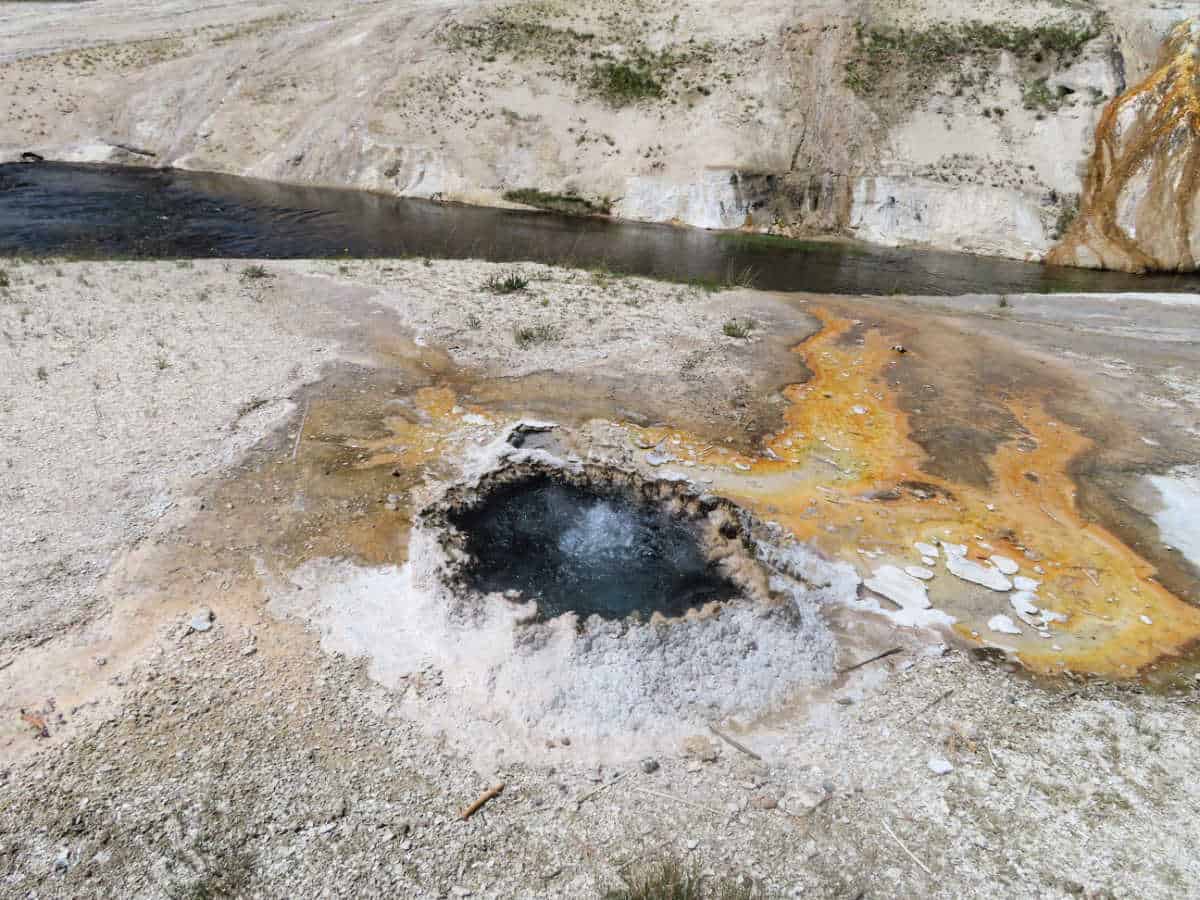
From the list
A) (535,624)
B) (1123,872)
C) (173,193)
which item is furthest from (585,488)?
(173,193)

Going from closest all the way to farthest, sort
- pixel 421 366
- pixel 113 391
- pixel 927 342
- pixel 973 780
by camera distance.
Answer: pixel 973 780, pixel 113 391, pixel 421 366, pixel 927 342

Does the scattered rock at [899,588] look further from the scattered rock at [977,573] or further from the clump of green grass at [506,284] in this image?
the clump of green grass at [506,284]

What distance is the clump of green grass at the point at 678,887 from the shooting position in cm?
392

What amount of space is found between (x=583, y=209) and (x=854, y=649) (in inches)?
1225

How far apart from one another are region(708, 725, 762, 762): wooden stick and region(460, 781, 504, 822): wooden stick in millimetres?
1709

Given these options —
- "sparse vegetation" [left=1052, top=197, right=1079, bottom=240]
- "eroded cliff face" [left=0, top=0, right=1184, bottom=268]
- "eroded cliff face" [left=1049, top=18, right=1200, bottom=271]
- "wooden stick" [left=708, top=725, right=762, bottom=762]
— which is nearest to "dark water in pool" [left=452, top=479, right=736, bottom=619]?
"wooden stick" [left=708, top=725, right=762, bottom=762]

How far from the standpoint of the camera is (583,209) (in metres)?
33.8

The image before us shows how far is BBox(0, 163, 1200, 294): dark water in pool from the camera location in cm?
2289

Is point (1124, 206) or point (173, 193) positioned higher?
point (1124, 206)

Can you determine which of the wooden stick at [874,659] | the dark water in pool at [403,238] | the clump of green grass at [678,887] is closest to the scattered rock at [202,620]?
the clump of green grass at [678,887]

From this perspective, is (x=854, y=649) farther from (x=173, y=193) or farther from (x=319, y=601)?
(x=173, y=193)

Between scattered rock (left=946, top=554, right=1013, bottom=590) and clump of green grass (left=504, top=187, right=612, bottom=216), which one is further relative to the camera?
clump of green grass (left=504, top=187, right=612, bottom=216)

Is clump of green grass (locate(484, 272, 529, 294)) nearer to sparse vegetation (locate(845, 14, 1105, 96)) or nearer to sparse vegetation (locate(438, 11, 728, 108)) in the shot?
sparse vegetation (locate(438, 11, 728, 108))

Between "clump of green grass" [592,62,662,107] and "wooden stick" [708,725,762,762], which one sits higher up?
"clump of green grass" [592,62,662,107]
